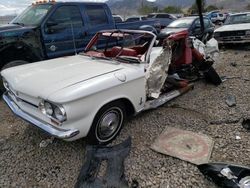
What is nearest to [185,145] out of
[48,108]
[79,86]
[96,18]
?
[79,86]

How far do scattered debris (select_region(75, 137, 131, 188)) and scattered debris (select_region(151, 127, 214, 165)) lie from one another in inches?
20.8

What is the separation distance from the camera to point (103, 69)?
3637mm

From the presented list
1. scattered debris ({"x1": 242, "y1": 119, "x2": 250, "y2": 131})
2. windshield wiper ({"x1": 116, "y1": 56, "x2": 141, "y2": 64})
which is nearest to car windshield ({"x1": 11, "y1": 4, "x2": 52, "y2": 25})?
windshield wiper ({"x1": 116, "y1": 56, "x2": 141, "y2": 64})

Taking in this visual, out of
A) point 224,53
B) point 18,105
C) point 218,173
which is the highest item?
point 18,105

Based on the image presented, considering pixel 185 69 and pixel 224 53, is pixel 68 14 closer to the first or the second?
pixel 185 69

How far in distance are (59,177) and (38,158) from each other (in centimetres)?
55

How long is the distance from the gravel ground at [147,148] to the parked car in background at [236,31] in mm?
5621

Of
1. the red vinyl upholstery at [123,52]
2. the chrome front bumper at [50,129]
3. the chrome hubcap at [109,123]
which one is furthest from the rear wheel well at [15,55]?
the chrome hubcap at [109,123]

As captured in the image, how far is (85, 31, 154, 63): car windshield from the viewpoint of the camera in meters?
4.34

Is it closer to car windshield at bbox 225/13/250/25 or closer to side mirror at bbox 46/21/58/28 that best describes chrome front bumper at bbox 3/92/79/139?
side mirror at bbox 46/21/58/28

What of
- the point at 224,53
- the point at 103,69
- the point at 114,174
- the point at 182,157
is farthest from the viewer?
the point at 224,53

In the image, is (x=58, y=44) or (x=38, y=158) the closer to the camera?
(x=38, y=158)

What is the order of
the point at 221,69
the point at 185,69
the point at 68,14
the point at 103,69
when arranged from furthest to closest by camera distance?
the point at 221,69 → the point at 68,14 → the point at 185,69 → the point at 103,69

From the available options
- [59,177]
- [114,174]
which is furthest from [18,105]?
[114,174]
